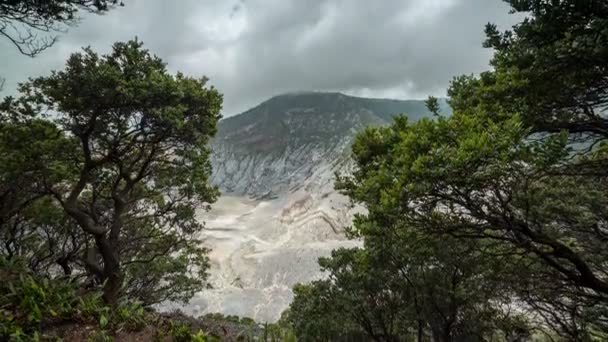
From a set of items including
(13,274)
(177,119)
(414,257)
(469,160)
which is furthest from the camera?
(414,257)

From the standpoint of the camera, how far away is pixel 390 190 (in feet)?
19.7

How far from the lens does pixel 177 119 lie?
8883 mm

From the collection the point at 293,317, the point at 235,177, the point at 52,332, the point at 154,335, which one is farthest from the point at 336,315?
the point at 235,177

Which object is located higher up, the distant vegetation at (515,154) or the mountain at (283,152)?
the mountain at (283,152)

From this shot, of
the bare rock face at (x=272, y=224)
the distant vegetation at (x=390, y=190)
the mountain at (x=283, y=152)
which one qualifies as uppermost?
the mountain at (x=283, y=152)

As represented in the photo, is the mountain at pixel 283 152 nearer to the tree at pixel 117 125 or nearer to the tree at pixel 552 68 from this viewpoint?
the tree at pixel 117 125

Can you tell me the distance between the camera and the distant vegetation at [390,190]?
5.48 m

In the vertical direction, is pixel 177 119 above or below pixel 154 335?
above

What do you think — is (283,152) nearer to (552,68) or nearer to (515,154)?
(552,68)

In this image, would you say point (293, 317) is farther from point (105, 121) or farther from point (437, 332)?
point (105, 121)

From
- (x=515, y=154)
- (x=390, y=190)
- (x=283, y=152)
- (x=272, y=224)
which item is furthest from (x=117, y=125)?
(x=283, y=152)

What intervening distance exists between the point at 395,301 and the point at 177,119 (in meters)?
11.1

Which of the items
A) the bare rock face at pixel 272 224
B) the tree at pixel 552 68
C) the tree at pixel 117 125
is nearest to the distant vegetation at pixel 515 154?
the tree at pixel 552 68

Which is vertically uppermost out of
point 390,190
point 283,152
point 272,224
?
point 283,152
